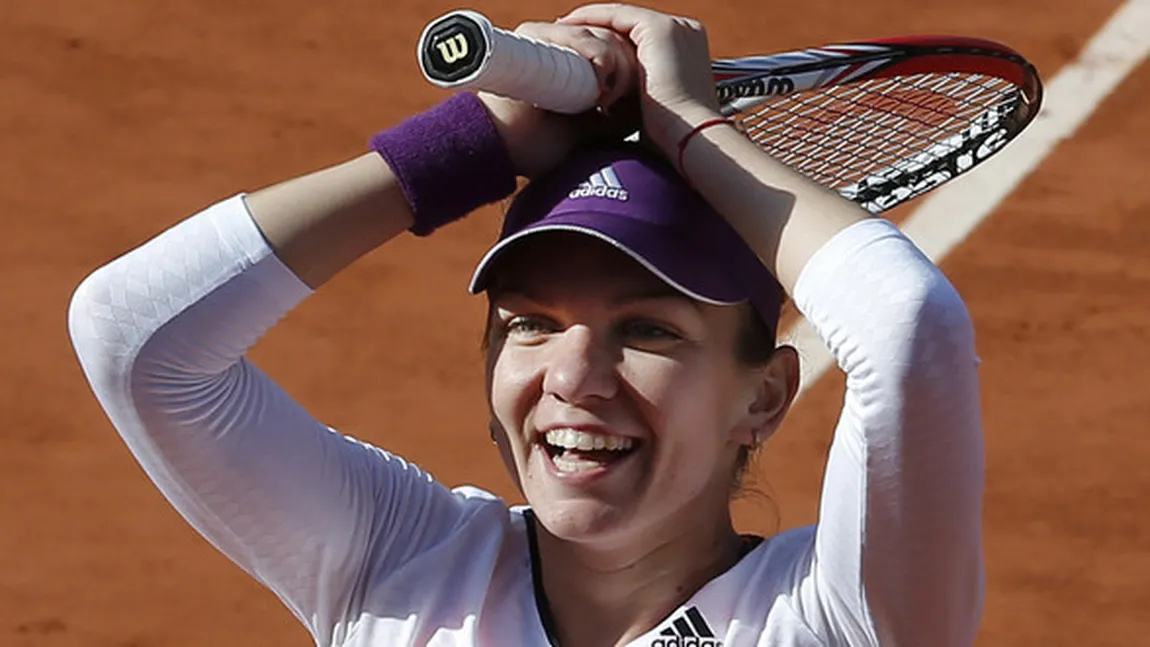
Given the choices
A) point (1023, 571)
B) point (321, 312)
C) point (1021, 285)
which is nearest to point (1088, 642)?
point (1023, 571)

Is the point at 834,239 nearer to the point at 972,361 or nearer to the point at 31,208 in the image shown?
the point at 972,361

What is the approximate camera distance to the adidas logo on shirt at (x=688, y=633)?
9.32ft

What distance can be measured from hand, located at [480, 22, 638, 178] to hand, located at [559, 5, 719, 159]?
2 centimetres

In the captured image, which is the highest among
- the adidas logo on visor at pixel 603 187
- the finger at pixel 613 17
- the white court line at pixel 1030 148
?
the finger at pixel 613 17

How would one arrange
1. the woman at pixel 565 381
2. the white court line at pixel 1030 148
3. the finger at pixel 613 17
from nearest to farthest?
the woman at pixel 565 381 < the finger at pixel 613 17 < the white court line at pixel 1030 148

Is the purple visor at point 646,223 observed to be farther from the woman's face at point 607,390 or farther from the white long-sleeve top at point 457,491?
the white long-sleeve top at point 457,491

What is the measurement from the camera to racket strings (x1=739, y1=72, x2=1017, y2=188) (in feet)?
11.5

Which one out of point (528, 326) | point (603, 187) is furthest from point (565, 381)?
point (603, 187)

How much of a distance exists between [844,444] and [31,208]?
4.80 meters

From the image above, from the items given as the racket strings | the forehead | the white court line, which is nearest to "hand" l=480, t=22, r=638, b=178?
the forehead

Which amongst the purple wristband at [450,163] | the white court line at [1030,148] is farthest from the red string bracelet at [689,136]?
the white court line at [1030,148]

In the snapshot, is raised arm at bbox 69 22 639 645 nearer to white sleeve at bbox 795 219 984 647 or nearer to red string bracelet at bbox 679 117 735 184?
red string bracelet at bbox 679 117 735 184

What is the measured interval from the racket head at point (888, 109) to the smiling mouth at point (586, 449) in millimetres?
666

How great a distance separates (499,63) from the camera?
264 centimetres
